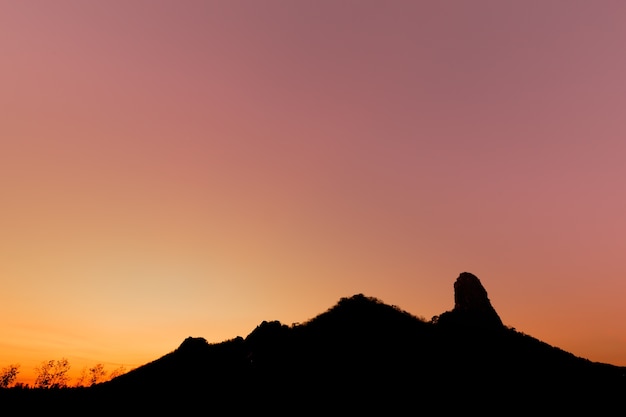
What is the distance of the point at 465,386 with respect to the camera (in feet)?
158

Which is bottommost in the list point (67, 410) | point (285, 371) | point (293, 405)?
point (67, 410)

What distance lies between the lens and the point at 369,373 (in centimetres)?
4941

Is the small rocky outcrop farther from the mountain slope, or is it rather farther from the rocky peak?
the mountain slope

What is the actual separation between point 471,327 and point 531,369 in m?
12.5

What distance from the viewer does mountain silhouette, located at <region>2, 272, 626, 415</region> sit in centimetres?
4550

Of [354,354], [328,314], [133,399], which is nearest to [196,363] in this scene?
[133,399]

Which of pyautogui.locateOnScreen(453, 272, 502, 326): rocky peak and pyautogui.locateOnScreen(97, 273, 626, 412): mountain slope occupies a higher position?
pyautogui.locateOnScreen(453, 272, 502, 326): rocky peak

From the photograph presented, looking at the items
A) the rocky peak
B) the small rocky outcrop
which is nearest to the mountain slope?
the small rocky outcrop

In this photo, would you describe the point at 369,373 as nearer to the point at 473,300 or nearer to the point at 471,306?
the point at 471,306

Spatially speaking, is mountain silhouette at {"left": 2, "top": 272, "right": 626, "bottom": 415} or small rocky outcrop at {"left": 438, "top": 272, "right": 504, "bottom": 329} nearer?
mountain silhouette at {"left": 2, "top": 272, "right": 626, "bottom": 415}

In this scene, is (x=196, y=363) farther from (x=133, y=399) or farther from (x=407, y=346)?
(x=407, y=346)

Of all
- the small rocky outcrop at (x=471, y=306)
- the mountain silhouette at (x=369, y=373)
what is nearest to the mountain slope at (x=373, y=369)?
the mountain silhouette at (x=369, y=373)

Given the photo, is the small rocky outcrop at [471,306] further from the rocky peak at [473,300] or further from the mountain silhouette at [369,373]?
the mountain silhouette at [369,373]

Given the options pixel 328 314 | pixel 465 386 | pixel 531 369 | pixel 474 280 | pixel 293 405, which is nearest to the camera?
pixel 293 405
